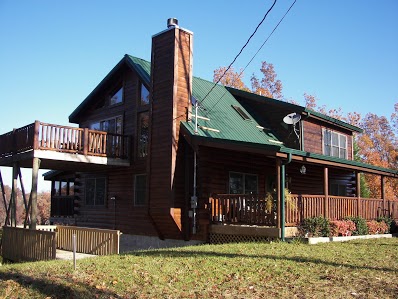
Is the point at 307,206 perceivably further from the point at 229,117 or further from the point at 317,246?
the point at 229,117

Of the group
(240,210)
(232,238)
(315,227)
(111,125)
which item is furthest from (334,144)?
(111,125)

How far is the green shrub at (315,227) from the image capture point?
46.7 ft

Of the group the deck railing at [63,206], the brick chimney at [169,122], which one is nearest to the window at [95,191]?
the deck railing at [63,206]

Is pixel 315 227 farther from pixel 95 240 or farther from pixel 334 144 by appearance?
pixel 334 144

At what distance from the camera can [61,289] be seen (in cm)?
752

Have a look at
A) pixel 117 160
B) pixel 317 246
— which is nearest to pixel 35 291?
pixel 317 246

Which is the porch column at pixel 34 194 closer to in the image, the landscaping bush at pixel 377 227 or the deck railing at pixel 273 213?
the deck railing at pixel 273 213

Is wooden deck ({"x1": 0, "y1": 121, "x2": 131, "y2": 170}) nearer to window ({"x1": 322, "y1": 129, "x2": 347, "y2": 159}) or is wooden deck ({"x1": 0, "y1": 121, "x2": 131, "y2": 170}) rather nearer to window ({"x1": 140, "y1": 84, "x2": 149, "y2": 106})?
window ({"x1": 140, "y1": 84, "x2": 149, "y2": 106})

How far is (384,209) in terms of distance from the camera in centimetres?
1909

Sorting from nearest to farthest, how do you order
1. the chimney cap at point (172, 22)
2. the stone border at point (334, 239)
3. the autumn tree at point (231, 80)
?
1. the stone border at point (334, 239)
2. the chimney cap at point (172, 22)
3. the autumn tree at point (231, 80)

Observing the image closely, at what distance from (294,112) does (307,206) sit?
6442 mm

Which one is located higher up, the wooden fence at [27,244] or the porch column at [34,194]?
the porch column at [34,194]

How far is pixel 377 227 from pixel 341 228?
3245 millimetres

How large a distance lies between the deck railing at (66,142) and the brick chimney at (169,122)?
274 centimetres
